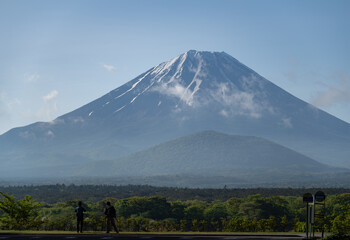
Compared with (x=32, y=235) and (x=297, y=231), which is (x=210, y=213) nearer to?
(x=297, y=231)

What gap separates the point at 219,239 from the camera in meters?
33.6

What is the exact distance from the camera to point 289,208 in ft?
281

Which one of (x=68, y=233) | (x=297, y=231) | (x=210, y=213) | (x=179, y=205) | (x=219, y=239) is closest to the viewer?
(x=219, y=239)

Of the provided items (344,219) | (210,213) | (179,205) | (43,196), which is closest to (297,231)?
(344,219)

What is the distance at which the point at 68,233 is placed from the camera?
121ft

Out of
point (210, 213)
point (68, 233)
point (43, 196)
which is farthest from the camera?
point (43, 196)

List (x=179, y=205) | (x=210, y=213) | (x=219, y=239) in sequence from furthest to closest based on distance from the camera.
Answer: (x=179, y=205) < (x=210, y=213) < (x=219, y=239)

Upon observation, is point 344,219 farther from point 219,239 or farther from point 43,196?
point 43,196

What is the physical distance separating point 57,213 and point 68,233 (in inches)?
1938

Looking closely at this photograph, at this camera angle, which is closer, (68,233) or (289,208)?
(68,233)

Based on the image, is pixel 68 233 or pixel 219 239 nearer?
pixel 219 239

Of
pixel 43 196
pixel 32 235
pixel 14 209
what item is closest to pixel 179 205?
pixel 14 209

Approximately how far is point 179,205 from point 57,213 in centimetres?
1528

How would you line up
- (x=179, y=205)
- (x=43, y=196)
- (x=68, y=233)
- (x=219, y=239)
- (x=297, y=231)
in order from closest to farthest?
(x=219, y=239) → (x=68, y=233) → (x=297, y=231) → (x=179, y=205) → (x=43, y=196)
